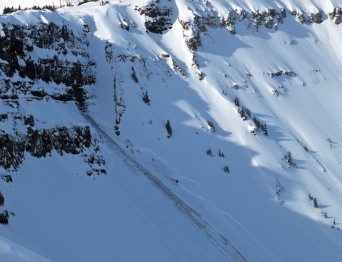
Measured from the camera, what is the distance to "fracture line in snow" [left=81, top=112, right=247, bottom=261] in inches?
1126

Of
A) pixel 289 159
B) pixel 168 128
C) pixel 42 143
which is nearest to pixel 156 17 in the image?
pixel 168 128

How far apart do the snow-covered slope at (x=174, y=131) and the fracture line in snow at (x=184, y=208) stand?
11cm

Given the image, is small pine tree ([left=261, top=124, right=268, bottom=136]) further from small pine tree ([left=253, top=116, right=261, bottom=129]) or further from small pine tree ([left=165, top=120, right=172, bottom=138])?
small pine tree ([left=165, top=120, right=172, bottom=138])

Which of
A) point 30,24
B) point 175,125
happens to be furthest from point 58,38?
point 175,125

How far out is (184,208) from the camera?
102 ft

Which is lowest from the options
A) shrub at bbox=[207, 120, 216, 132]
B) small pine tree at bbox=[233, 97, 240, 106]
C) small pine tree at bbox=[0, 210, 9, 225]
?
shrub at bbox=[207, 120, 216, 132]

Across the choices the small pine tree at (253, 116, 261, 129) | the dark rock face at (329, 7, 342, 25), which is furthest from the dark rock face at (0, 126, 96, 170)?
the dark rock face at (329, 7, 342, 25)

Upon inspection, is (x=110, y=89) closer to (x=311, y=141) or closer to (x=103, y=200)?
(x=103, y=200)

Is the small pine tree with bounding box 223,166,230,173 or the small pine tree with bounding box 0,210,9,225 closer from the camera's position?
the small pine tree with bounding box 0,210,9,225

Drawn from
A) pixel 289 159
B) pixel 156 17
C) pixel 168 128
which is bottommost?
pixel 168 128

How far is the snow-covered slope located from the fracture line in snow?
0.38 feet

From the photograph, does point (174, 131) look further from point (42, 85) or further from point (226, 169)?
point (42, 85)

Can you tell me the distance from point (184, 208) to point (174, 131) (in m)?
8.86

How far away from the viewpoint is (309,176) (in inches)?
1490
